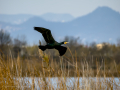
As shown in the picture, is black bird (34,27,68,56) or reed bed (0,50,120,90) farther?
reed bed (0,50,120,90)

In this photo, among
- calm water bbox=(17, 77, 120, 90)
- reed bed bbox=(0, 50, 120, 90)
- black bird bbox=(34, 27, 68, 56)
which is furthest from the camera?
calm water bbox=(17, 77, 120, 90)

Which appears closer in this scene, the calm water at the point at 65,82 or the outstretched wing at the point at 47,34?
the outstretched wing at the point at 47,34

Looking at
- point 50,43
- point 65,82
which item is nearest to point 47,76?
point 65,82

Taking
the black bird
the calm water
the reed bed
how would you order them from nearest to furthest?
the black bird
the reed bed
the calm water

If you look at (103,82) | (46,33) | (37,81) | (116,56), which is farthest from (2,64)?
(116,56)

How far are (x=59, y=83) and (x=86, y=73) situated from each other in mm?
632

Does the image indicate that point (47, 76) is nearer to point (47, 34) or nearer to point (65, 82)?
point (65, 82)

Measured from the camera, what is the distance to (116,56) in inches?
953

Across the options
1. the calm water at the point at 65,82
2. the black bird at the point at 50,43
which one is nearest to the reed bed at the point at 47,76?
the calm water at the point at 65,82

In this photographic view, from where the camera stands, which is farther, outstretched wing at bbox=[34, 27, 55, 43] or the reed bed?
the reed bed

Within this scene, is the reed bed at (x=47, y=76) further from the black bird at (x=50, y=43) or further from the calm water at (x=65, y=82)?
the black bird at (x=50, y=43)

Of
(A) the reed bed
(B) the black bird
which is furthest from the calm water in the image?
(B) the black bird

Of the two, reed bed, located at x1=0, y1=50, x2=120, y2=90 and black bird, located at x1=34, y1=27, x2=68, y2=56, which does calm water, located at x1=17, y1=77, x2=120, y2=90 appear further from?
black bird, located at x1=34, y1=27, x2=68, y2=56

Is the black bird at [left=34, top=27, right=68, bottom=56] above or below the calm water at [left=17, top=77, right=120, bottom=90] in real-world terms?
above
